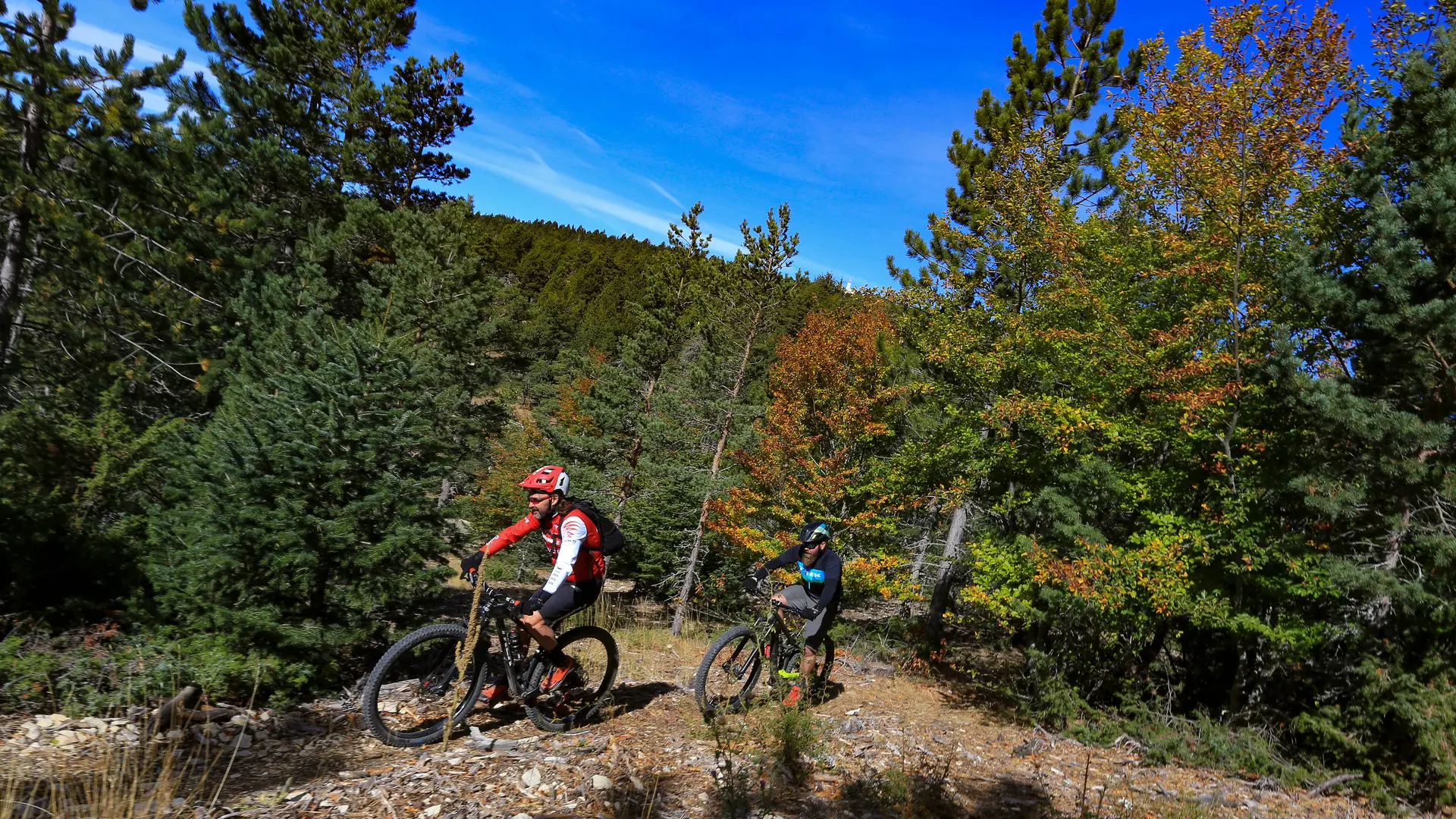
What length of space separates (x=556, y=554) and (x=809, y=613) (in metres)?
2.71

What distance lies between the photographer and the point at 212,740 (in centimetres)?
498

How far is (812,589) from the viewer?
6.98 metres

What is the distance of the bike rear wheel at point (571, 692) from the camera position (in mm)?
5574

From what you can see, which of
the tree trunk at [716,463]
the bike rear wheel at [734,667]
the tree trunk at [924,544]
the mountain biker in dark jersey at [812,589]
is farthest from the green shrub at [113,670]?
the tree trunk at [716,463]

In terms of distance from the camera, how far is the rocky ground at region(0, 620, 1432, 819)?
3.86 m

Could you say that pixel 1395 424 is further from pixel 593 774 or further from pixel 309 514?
pixel 309 514

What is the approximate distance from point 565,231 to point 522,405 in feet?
210

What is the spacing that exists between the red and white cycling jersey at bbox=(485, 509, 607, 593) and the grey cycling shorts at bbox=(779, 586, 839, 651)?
2.26 metres

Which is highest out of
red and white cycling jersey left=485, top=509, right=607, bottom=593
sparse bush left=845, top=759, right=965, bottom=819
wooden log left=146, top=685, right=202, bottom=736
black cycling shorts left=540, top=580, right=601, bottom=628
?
red and white cycling jersey left=485, top=509, right=607, bottom=593

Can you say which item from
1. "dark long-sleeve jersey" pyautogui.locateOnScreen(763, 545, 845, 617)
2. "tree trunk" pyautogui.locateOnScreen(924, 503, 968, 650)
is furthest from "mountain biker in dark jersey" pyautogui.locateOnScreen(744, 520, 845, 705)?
"tree trunk" pyautogui.locateOnScreen(924, 503, 968, 650)

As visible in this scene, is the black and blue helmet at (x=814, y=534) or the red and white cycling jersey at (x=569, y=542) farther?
the black and blue helmet at (x=814, y=534)

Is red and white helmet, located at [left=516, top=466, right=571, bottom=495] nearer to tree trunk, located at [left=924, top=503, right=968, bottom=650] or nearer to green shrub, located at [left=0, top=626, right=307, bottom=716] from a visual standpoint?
green shrub, located at [left=0, top=626, right=307, bottom=716]

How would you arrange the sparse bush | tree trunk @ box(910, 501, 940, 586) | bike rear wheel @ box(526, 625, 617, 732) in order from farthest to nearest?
1. tree trunk @ box(910, 501, 940, 586)
2. bike rear wheel @ box(526, 625, 617, 732)
3. the sparse bush

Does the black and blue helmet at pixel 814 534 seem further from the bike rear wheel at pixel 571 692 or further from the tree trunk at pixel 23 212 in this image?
the tree trunk at pixel 23 212
